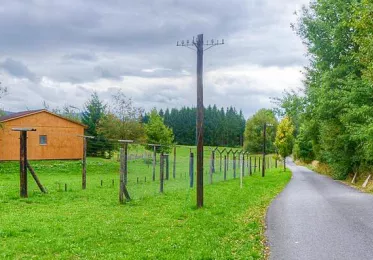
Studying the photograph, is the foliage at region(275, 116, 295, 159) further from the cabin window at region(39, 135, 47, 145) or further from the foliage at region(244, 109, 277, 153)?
the cabin window at region(39, 135, 47, 145)

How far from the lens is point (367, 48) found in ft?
54.2

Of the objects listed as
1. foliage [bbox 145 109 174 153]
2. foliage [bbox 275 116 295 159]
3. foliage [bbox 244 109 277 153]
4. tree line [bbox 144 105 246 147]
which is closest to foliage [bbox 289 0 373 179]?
foliage [bbox 145 109 174 153]

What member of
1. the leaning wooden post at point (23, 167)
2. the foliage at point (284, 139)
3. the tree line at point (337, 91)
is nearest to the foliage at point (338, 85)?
the tree line at point (337, 91)

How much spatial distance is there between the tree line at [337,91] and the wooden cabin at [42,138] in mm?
20594

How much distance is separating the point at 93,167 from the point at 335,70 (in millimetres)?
22079

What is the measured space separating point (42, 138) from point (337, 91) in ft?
86.1

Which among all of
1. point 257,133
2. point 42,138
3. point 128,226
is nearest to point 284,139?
point 42,138

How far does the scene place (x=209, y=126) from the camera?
121 metres

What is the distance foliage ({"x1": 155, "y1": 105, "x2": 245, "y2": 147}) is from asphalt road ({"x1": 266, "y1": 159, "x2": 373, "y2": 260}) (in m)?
98.4

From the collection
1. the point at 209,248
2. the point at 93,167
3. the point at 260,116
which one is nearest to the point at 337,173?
the point at 93,167

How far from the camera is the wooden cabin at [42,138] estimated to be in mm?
37031

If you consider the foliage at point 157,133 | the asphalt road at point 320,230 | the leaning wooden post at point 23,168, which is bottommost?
the asphalt road at point 320,230

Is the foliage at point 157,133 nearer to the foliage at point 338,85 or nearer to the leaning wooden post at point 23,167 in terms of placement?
the foliage at point 338,85

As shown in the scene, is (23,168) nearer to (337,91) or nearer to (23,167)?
(23,167)
